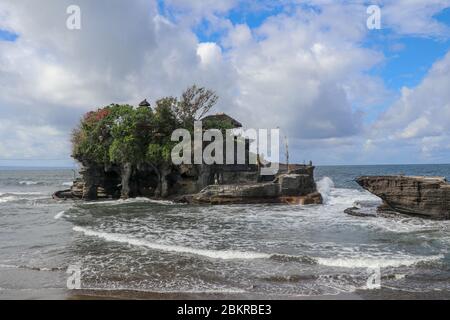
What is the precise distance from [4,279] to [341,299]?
9877mm

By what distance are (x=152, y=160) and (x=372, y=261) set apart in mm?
26096

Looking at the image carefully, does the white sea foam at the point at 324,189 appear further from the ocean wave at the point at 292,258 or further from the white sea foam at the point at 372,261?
the ocean wave at the point at 292,258

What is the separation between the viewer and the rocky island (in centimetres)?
3569

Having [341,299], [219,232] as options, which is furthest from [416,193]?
[341,299]

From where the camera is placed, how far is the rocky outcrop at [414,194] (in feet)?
72.5

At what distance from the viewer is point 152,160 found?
36.1 meters

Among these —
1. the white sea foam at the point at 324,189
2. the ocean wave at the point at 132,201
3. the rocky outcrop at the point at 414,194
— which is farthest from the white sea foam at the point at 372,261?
the ocean wave at the point at 132,201

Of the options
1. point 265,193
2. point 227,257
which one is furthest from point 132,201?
point 227,257

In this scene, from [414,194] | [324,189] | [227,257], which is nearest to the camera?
[227,257]

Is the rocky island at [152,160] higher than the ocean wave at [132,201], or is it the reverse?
the rocky island at [152,160]

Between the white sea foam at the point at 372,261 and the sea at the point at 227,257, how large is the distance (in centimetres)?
3

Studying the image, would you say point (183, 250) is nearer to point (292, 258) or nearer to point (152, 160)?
point (292, 258)

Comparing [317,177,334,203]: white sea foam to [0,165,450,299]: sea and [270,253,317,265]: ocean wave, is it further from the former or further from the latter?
[270,253,317,265]: ocean wave
